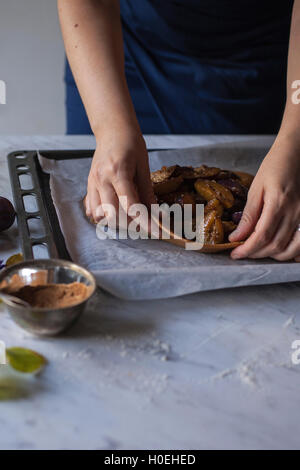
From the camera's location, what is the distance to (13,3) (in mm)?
2836

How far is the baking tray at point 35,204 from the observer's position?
45.6 inches

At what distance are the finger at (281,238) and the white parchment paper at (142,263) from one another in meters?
0.03

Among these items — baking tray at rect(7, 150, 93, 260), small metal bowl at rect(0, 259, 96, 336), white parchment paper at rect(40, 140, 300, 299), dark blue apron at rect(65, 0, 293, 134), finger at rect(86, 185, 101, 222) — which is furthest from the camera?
dark blue apron at rect(65, 0, 293, 134)

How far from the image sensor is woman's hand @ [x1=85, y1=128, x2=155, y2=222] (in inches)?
46.6

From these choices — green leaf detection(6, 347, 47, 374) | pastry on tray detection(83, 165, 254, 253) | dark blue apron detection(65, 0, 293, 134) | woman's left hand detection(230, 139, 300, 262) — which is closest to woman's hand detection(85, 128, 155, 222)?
pastry on tray detection(83, 165, 254, 253)

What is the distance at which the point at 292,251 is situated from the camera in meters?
1.19

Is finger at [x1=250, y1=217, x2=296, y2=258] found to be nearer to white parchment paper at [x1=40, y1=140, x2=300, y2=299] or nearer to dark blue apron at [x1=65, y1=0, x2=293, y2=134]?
white parchment paper at [x1=40, y1=140, x2=300, y2=299]

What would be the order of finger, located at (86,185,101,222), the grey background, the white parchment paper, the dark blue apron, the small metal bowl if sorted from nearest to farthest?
the small metal bowl, the white parchment paper, finger, located at (86,185,101,222), the dark blue apron, the grey background

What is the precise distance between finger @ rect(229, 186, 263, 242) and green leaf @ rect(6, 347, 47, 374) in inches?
21.4

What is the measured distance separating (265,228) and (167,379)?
433 mm

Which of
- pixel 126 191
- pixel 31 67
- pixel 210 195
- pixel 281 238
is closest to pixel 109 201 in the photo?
pixel 126 191

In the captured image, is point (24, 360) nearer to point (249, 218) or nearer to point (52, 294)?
point (52, 294)

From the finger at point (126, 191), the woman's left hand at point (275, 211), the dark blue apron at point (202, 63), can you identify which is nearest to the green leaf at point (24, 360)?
the finger at point (126, 191)

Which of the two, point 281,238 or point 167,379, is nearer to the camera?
point 167,379
